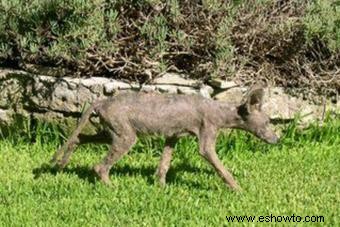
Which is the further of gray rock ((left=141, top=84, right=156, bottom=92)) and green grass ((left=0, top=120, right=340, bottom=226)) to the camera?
gray rock ((left=141, top=84, right=156, bottom=92))

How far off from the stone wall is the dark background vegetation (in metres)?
0.14

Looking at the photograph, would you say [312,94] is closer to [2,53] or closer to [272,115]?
[272,115]

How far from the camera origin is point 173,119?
20.4ft

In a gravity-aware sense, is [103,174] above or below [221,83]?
below

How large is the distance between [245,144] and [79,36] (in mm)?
1852

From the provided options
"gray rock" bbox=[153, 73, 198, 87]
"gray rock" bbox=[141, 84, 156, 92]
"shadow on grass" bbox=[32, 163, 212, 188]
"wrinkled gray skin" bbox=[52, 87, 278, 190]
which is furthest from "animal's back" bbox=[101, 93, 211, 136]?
"gray rock" bbox=[153, 73, 198, 87]

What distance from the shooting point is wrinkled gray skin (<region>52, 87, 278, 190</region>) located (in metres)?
6.16

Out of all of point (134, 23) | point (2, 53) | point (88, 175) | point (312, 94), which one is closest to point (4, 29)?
point (2, 53)

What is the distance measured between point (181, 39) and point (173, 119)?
131cm

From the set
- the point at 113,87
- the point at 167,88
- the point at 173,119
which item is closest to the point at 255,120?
the point at 173,119

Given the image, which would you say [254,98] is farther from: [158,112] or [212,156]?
[158,112]

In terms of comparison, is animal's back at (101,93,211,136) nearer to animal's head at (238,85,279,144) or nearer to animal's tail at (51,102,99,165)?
animal's tail at (51,102,99,165)

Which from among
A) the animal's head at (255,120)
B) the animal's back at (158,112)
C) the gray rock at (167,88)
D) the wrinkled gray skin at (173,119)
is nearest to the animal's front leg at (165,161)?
the wrinkled gray skin at (173,119)

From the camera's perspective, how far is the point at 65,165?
667cm
